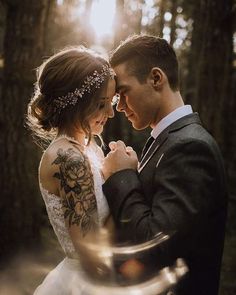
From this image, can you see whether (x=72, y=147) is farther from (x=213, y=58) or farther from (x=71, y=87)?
(x=213, y=58)

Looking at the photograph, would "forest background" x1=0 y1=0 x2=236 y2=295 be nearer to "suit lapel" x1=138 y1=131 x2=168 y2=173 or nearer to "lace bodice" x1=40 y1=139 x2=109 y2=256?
"lace bodice" x1=40 y1=139 x2=109 y2=256

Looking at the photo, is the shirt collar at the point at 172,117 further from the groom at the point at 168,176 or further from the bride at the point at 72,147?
the bride at the point at 72,147

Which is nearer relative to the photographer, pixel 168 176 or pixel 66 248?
pixel 168 176

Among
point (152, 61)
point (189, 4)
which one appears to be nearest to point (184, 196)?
point (152, 61)

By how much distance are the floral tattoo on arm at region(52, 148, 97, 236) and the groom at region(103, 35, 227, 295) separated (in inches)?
5.1

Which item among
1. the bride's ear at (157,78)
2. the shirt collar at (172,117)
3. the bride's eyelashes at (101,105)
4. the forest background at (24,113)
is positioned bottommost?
the forest background at (24,113)

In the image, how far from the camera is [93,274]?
3.11 meters

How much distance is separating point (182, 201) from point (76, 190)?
682 mm

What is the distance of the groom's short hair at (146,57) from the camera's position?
3.36 meters

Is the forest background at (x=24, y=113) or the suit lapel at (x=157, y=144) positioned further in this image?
the forest background at (x=24, y=113)

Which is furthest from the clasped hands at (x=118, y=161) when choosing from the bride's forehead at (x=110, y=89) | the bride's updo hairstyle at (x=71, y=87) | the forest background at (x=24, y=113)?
the forest background at (x=24, y=113)

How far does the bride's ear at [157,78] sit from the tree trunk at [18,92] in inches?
167

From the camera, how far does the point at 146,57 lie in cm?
338

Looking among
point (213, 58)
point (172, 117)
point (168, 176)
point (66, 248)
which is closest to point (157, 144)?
point (172, 117)
